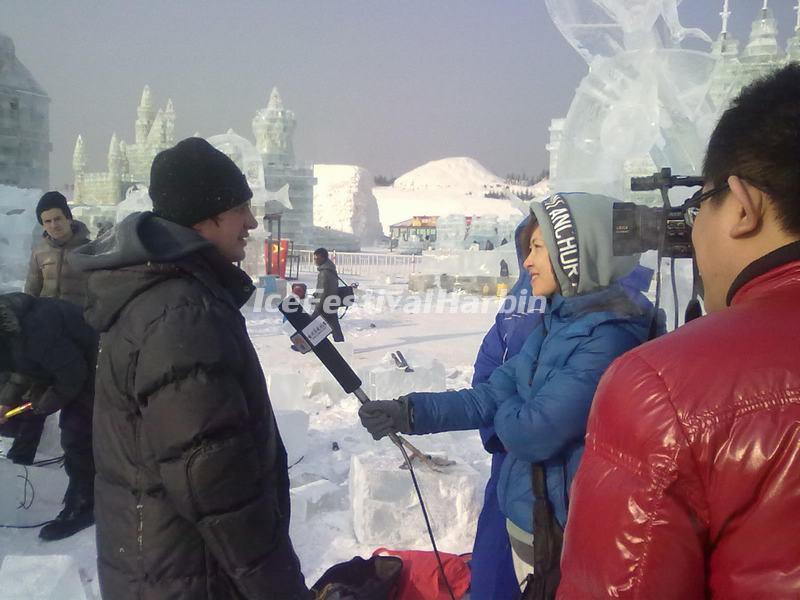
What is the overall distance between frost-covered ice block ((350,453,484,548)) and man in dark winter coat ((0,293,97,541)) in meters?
1.62

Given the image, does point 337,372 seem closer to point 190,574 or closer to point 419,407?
point 419,407

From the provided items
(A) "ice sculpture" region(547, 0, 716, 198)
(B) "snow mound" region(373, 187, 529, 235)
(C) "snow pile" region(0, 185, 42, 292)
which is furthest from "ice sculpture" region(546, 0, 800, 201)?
(B) "snow mound" region(373, 187, 529, 235)

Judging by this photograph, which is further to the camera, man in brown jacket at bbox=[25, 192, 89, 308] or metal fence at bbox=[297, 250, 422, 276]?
metal fence at bbox=[297, 250, 422, 276]

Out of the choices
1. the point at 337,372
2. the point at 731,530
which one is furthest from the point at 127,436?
the point at 731,530

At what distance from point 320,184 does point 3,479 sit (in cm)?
5711

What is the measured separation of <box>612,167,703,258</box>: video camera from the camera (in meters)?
1.27

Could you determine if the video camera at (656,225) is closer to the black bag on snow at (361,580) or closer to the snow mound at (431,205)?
the black bag on snow at (361,580)

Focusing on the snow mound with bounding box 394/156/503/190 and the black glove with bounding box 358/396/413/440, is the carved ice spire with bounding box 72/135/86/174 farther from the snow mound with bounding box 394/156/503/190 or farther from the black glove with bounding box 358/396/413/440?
the snow mound with bounding box 394/156/503/190

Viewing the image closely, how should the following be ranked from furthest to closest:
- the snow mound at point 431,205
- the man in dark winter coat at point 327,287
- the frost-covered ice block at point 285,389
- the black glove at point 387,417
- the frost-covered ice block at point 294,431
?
the snow mound at point 431,205, the man in dark winter coat at point 327,287, the frost-covered ice block at point 285,389, the frost-covered ice block at point 294,431, the black glove at point 387,417

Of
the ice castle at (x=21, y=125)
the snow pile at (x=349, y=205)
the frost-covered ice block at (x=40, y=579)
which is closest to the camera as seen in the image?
the frost-covered ice block at (x=40, y=579)

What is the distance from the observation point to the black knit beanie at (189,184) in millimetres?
1573

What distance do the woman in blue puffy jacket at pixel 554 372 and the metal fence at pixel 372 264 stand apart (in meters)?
21.1

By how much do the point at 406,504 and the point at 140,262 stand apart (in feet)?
7.94

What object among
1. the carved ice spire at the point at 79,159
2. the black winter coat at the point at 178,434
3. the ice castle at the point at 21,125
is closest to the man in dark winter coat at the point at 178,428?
the black winter coat at the point at 178,434
